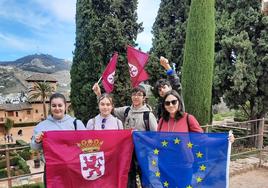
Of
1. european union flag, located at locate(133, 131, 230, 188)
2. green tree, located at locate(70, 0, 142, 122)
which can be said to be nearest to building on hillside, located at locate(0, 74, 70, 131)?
green tree, located at locate(70, 0, 142, 122)

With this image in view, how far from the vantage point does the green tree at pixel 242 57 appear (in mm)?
12805

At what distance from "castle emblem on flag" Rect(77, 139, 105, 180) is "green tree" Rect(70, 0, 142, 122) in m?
12.3

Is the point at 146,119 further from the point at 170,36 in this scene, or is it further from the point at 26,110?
the point at 26,110

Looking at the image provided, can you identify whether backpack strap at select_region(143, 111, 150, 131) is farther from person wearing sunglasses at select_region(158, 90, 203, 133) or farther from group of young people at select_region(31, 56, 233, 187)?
person wearing sunglasses at select_region(158, 90, 203, 133)

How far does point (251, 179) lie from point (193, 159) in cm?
381

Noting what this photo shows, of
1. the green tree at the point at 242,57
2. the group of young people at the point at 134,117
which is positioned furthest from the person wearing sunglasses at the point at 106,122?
the green tree at the point at 242,57

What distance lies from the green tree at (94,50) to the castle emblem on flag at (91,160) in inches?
485

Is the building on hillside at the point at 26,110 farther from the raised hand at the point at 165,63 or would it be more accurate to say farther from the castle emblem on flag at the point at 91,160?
the castle emblem on flag at the point at 91,160

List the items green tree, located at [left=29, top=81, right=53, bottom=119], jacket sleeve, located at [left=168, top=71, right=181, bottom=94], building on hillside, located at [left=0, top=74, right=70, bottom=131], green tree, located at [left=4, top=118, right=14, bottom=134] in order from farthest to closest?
green tree, located at [left=29, top=81, right=53, bottom=119] → building on hillside, located at [left=0, top=74, right=70, bottom=131] → green tree, located at [left=4, top=118, right=14, bottom=134] → jacket sleeve, located at [left=168, top=71, right=181, bottom=94]

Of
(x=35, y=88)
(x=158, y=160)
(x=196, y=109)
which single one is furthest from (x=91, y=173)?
(x=35, y=88)

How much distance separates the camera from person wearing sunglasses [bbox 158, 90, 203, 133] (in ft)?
10.2

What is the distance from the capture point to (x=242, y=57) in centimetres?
1295

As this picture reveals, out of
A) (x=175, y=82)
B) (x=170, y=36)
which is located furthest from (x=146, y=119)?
(x=170, y=36)

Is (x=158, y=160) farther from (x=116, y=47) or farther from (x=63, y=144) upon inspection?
(x=116, y=47)
